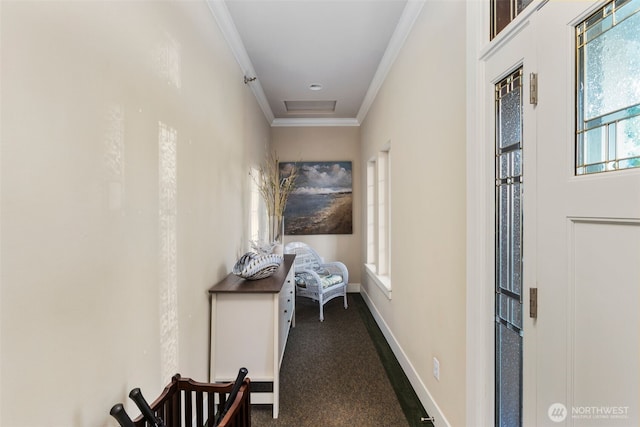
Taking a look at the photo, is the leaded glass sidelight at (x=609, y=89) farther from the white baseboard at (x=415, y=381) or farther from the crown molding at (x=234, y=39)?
the crown molding at (x=234, y=39)

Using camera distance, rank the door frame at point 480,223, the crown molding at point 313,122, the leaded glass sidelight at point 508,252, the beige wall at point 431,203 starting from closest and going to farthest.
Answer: the leaded glass sidelight at point 508,252 < the door frame at point 480,223 < the beige wall at point 431,203 < the crown molding at point 313,122

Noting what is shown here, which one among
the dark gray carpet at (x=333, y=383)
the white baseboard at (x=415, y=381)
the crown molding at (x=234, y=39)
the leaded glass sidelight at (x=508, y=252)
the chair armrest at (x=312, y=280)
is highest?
the crown molding at (x=234, y=39)

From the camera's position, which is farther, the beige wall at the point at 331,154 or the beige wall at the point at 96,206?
the beige wall at the point at 331,154

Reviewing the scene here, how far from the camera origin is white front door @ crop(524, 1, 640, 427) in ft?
2.52

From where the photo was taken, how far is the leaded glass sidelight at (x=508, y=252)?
1.17 m

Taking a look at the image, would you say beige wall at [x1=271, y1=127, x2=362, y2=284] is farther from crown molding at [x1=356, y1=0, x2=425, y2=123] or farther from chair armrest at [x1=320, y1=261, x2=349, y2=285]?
crown molding at [x1=356, y1=0, x2=425, y2=123]

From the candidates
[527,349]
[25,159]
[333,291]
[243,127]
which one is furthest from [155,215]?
[333,291]

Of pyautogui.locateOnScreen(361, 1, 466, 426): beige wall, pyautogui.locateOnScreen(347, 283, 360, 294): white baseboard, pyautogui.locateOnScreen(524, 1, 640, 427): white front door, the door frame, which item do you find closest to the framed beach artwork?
pyautogui.locateOnScreen(347, 283, 360, 294): white baseboard

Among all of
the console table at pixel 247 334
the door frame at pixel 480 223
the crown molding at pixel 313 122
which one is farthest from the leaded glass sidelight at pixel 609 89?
the crown molding at pixel 313 122

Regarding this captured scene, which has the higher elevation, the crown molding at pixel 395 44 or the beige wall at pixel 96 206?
the crown molding at pixel 395 44

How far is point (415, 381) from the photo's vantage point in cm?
219

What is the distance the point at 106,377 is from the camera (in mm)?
1053

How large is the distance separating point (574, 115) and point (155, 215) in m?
1.53

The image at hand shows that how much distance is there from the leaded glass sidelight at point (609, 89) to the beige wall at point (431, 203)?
2.02ft
